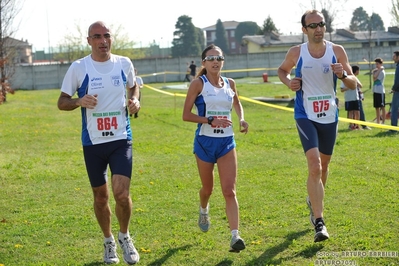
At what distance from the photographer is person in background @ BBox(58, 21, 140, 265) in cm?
679

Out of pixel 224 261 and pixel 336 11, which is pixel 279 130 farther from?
pixel 336 11

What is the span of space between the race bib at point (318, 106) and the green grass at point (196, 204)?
4.25ft

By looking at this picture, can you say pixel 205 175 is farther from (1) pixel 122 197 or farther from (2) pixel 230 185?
(1) pixel 122 197

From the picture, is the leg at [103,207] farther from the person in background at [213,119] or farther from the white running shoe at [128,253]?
the person in background at [213,119]

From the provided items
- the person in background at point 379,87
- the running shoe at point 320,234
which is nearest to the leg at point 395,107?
the person in background at point 379,87

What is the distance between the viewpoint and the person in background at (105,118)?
6793mm

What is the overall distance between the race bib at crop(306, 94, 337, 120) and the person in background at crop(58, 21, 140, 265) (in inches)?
77.8

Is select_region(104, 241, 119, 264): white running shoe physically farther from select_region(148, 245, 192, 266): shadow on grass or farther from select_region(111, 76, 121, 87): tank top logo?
select_region(111, 76, 121, 87): tank top logo

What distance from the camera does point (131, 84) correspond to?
7141 mm

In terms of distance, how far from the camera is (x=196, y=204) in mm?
9672

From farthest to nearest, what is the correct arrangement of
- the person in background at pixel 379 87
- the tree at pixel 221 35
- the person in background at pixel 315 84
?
the tree at pixel 221 35, the person in background at pixel 379 87, the person in background at pixel 315 84

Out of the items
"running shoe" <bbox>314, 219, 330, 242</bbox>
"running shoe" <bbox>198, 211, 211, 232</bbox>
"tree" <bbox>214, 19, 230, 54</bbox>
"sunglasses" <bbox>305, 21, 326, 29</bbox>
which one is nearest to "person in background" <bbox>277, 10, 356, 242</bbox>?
"sunglasses" <bbox>305, 21, 326, 29</bbox>

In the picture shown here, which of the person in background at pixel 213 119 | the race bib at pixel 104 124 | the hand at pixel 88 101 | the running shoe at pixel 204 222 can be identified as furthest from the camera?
the running shoe at pixel 204 222

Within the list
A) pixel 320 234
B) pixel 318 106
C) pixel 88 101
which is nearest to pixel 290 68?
pixel 318 106
